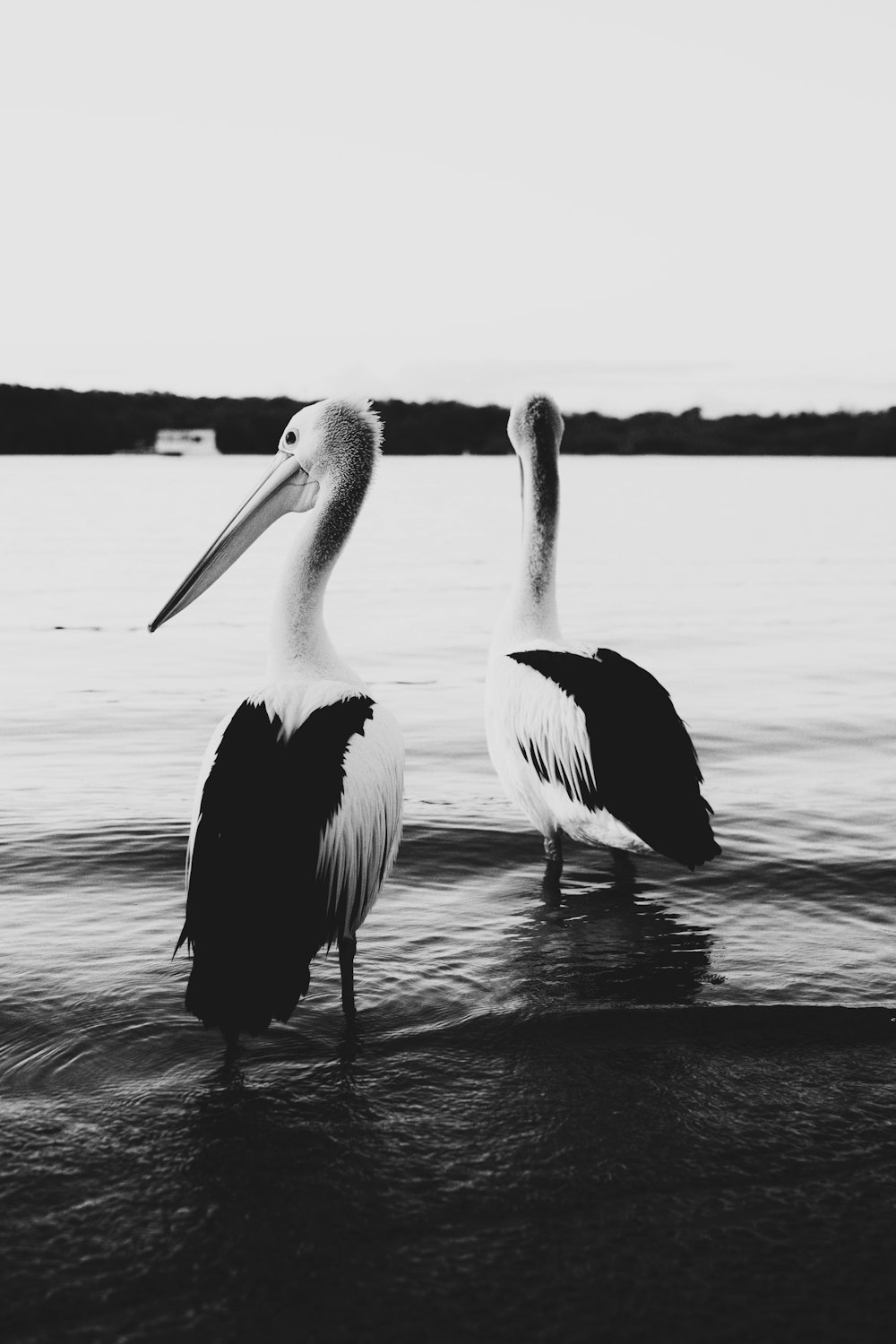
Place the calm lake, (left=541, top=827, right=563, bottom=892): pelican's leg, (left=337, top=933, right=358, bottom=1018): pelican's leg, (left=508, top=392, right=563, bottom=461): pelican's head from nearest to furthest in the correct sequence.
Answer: the calm lake < (left=337, top=933, right=358, bottom=1018): pelican's leg < (left=541, top=827, right=563, bottom=892): pelican's leg < (left=508, top=392, right=563, bottom=461): pelican's head

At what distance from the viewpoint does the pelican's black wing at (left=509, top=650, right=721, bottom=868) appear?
4512mm

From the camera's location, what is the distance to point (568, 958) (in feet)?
13.6

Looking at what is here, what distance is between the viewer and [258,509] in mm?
4344

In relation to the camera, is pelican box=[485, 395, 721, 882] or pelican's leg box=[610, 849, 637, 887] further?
pelican's leg box=[610, 849, 637, 887]

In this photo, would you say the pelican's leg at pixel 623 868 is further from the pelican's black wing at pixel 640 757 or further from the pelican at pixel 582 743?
the pelican's black wing at pixel 640 757

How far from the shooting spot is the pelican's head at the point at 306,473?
4.26m

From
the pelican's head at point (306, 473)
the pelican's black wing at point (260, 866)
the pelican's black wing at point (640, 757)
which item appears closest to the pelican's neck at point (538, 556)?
the pelican's black wing at point (640, 757)

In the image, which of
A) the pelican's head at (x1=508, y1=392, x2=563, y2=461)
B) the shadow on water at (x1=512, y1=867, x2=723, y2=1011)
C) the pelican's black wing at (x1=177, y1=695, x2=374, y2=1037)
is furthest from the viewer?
the pelican's head at (x1=508, y1=392, x2=563, y2=461)

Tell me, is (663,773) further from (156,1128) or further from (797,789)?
(156,1128)

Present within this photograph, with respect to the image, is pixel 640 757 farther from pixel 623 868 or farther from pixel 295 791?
pixel 295 791

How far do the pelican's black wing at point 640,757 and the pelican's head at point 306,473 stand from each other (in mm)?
1201

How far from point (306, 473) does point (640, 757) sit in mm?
1486

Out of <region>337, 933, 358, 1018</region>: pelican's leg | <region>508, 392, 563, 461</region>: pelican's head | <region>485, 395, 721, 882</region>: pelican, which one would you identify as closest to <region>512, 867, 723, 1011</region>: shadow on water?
<region>485, 395, 721, 882</region>: pelican

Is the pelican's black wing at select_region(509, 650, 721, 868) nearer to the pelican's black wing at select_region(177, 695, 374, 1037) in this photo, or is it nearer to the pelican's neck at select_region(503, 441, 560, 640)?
the pelican's neck at select_region(503, 441, 560, 640)
